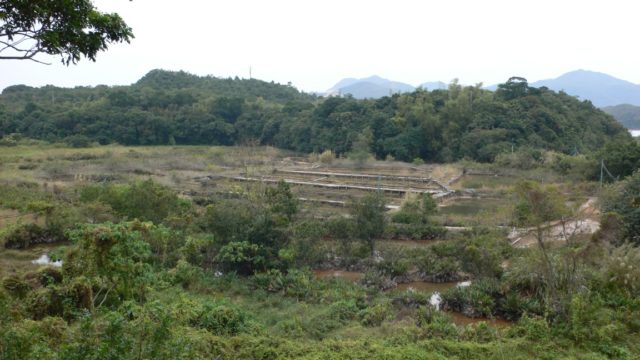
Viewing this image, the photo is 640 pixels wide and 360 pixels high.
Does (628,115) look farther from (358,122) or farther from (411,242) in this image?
(411,242)

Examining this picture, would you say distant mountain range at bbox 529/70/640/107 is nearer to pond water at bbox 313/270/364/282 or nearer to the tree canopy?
pond water at bbox 313/270/364/282

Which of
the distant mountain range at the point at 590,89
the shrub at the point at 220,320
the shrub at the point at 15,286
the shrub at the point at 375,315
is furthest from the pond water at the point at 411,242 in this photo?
the distant mountain range at the point at 590,89

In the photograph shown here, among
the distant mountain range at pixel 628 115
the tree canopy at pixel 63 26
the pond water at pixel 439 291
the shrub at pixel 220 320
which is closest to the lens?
the tree canopy at pixel 63 26

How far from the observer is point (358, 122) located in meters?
39.7

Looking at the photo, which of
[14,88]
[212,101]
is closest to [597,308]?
[212,101]

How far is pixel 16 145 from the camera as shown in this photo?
36062mm

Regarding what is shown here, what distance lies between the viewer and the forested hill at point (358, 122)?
33844 millimetres

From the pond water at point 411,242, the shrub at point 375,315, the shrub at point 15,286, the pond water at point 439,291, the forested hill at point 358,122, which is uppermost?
the forested hill at point 358,122

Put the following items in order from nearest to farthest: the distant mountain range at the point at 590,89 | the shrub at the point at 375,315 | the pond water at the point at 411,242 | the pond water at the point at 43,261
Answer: the shrub at the point at 375,315 → the pond water at the point at 43,261 → the pond water at the point at 411,242 → the distant mountain range at the point at 590,89

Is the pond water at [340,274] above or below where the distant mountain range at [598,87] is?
below

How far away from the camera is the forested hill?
1332 inches

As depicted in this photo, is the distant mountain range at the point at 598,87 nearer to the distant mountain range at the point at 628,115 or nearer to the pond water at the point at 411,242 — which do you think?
the distant mountain range at the point at 628,115

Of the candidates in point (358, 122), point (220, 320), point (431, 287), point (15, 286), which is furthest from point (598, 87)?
point (15, 286)

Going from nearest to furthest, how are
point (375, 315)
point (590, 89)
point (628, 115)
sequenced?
point (375, 315), point (628, 115), point (590, 89)
